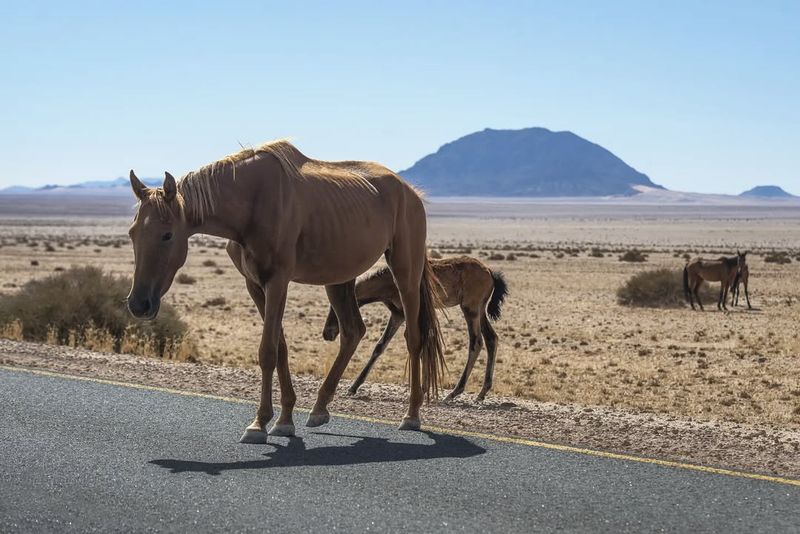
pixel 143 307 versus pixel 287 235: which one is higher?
pixel 287 235

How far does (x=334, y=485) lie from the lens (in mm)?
6668

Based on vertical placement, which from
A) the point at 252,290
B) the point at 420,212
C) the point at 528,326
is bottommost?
the point at 528,326

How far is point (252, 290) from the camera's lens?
8.64 m

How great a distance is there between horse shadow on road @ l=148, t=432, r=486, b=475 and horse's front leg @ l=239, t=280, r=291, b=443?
0.17 metres

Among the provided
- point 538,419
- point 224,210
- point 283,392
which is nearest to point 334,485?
point 283,392

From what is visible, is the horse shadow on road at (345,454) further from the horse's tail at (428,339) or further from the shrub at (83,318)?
the shrub at (83,318)

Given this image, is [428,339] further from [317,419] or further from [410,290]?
[317,419]

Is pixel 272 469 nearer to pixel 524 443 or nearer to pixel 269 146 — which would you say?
pixel 524 443

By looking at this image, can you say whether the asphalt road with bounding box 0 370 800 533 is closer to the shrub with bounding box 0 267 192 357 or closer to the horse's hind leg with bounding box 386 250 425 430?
the horse's hind leg with bounding box 386 250 425 430

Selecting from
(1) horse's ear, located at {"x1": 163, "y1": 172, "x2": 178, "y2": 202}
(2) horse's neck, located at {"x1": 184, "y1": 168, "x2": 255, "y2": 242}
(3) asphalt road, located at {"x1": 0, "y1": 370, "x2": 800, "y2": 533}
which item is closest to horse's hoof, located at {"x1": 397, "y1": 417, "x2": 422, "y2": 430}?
(3) asphalt road, located at {"x1": 0, "y1": 370, "x2": 800, "y2": 533}

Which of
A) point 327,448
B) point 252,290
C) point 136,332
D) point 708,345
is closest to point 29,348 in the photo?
point 136,332

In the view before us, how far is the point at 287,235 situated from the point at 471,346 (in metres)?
5.51

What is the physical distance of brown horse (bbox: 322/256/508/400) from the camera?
12688 millimetres

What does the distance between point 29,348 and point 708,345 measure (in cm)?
1314
